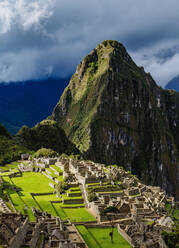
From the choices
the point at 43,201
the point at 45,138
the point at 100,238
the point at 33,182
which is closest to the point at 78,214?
the point at 43,201

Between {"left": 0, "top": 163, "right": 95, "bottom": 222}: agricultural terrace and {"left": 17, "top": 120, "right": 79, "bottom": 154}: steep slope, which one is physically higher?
{"left": 17, "top": 120, "right": 79, "bottom": 154}: steep slope

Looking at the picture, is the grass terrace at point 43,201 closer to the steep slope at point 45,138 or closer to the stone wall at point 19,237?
the stone wall at point 19,237

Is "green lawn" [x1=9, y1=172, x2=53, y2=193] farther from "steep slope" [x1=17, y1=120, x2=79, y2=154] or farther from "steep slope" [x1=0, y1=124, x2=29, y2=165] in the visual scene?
"steep slope" [x1=17, y1=120, x2=79, y2=154]

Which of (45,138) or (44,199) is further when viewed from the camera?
(45,138)

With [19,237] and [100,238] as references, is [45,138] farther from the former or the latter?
[19,237]

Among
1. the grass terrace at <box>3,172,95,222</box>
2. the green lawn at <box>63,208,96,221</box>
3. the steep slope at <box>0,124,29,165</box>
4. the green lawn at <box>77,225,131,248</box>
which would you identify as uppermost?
the steep slope at <box>0,124,29,165</box>

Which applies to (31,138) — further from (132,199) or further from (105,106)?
(132,199)

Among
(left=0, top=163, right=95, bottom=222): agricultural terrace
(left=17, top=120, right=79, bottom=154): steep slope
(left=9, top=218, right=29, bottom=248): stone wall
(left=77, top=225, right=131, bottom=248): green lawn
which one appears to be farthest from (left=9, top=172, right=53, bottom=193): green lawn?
(left=17, top=120, right=79, bottom=154): steep slope
